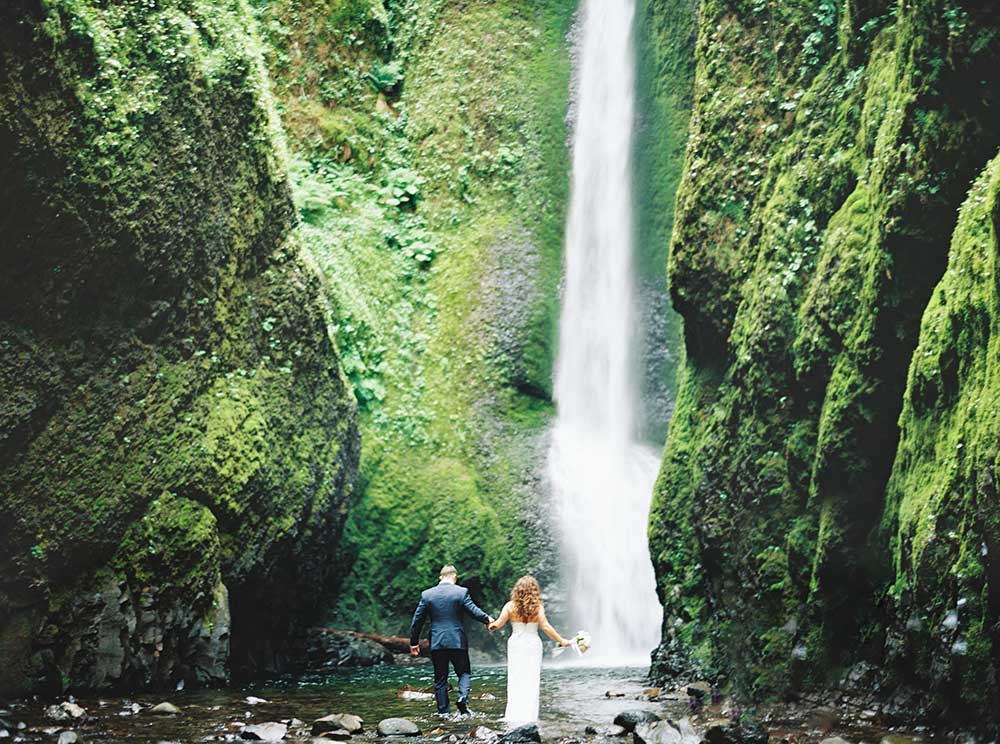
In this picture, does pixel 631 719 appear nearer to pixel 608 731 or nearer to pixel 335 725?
pixel 608 731

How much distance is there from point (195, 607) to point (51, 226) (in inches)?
188

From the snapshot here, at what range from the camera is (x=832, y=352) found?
1013cm

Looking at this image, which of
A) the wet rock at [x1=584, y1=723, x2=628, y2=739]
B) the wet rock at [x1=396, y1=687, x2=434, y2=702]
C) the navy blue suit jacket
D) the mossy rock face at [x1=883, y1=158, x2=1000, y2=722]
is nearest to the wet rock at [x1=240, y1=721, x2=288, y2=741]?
the navy blue suit jacket

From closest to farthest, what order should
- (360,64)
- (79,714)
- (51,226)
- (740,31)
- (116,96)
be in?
(79,714), (51,226), (116,96), (740,31), (360,64)

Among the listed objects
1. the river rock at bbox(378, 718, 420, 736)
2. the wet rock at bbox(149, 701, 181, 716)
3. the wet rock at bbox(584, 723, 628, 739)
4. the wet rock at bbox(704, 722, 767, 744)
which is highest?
the wet rock at bbox(704, 722, 767, 744)

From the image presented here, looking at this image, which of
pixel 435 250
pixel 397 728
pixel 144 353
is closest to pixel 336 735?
pixel 397 728

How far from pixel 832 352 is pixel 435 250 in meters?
14.0

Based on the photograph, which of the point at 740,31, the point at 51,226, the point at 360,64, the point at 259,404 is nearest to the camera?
the point at 51,226

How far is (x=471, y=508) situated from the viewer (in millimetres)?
19250

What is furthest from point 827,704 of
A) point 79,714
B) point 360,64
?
point 360,64

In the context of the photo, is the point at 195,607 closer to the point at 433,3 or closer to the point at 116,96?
the point at 116,96

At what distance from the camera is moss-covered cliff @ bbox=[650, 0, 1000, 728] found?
7.80 metres

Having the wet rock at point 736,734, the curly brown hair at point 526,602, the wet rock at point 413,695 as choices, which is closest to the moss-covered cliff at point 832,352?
the wet rock at point 736,734

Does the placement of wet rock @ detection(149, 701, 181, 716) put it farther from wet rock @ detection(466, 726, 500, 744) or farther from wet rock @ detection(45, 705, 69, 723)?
wet rock @ detection(466, 726, 500, 744)
